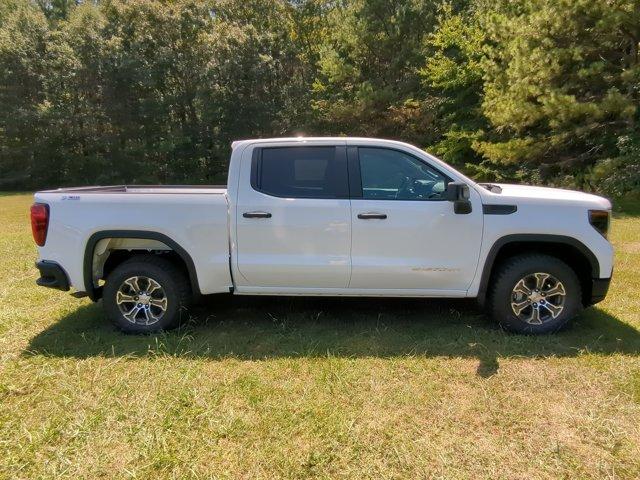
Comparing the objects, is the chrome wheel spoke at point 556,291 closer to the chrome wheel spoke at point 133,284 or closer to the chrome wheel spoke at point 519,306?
the chrome wheel spoke at point 519,306

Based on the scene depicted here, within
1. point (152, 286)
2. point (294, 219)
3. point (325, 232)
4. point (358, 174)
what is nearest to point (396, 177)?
point (358, 174)

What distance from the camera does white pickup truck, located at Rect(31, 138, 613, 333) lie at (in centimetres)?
394

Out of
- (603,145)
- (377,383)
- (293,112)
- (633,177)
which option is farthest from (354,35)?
(377,383)

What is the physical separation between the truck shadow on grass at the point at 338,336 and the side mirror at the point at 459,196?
1.16m

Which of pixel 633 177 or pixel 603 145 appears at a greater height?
pixel 603 145

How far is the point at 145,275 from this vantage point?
4184mm

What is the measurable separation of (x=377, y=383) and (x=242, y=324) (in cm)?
170

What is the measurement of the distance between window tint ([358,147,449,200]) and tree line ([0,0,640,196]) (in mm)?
10257

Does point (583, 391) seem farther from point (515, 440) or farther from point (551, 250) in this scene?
point (551, 250)

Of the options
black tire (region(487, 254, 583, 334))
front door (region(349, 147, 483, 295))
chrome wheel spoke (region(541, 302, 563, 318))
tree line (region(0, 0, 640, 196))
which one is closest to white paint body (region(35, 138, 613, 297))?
front door (region(349, 147, 483, 295))

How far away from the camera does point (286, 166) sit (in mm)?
4137

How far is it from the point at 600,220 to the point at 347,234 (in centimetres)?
223

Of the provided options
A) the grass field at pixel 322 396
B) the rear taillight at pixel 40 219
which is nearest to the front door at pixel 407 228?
the grass field at pixel 322 396

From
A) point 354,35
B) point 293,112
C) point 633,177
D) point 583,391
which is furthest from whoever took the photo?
point 293,112
